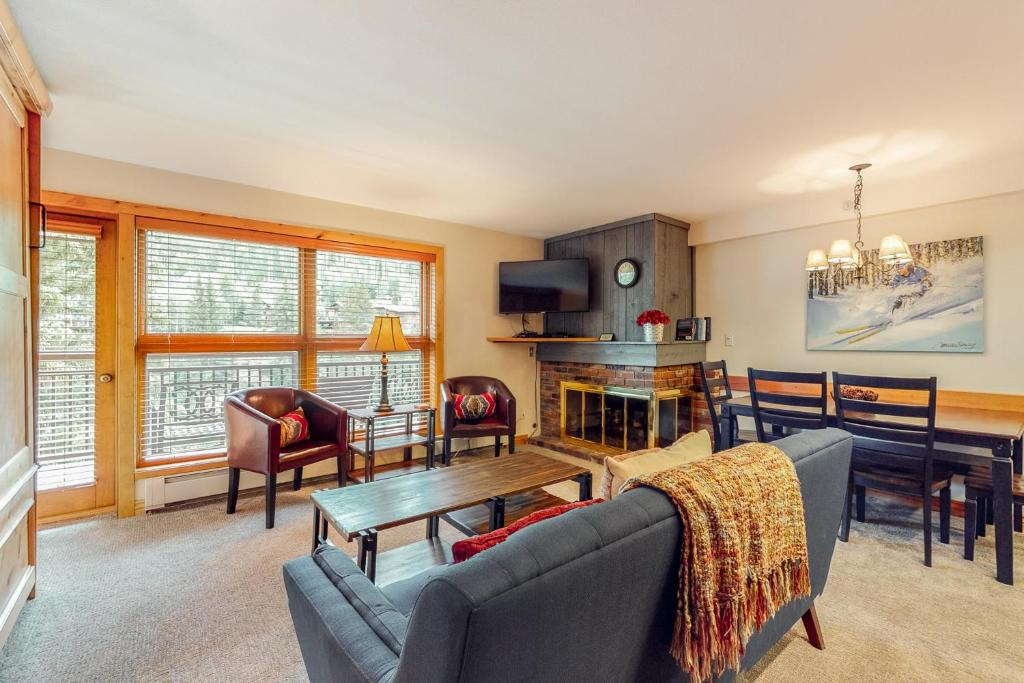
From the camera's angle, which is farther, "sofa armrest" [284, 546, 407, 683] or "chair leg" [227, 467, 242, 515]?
"chair leg" [227, 467, 242, 515]

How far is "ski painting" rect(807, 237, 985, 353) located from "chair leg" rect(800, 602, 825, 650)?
96.8 inches

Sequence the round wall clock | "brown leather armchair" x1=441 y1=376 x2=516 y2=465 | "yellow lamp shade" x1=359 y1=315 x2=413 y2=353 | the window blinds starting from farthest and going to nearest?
the round wall clock < "brown leather armchair" x1=441 y1=376 x2=516 y2=465 < "yellow lamp shade" x1=359 y1=315 x2=413 y2=353 < the window blinds

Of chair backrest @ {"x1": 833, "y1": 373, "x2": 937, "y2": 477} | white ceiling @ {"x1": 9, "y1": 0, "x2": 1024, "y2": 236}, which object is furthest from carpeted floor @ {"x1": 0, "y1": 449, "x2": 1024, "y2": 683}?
white ceiling @ {"x1": 9, "y1": 0, "x2": 1024, "y2": 236}

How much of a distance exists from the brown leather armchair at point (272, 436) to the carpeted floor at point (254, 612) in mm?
364

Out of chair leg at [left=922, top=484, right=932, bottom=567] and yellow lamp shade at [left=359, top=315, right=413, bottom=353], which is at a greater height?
yellow lamp shade at [left=359, top=315, right=413, bottom=353]

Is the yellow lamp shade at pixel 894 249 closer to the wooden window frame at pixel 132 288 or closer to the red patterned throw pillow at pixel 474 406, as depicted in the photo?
the red patterned throw pillow at pixel 474 406

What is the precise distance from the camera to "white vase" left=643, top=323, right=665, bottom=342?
394cm

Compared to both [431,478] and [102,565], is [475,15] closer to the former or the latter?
[431,478]

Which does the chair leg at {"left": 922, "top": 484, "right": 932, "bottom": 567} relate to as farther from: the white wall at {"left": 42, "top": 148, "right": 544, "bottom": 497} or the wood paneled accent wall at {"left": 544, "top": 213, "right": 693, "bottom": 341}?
the white wall at {"left": 42, "top": 148, "right": 544, "bottom": 497}

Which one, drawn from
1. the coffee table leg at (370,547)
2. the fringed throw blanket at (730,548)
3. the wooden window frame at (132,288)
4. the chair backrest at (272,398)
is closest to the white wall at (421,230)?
the wooden window frame at (132,288)

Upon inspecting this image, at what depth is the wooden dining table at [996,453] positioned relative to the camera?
2139mm

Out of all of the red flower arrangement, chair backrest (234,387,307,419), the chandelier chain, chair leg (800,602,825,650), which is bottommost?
chair leg (800,602,825,650)

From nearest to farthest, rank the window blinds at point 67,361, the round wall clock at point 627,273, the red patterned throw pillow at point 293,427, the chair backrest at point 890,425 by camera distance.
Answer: the chair backrest at point 890,425 < the window blinds at point 67,361 < the red patterned throw pillow at point 293,427 < the round wall clock at point 627,273

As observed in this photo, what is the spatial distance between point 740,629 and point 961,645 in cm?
144
